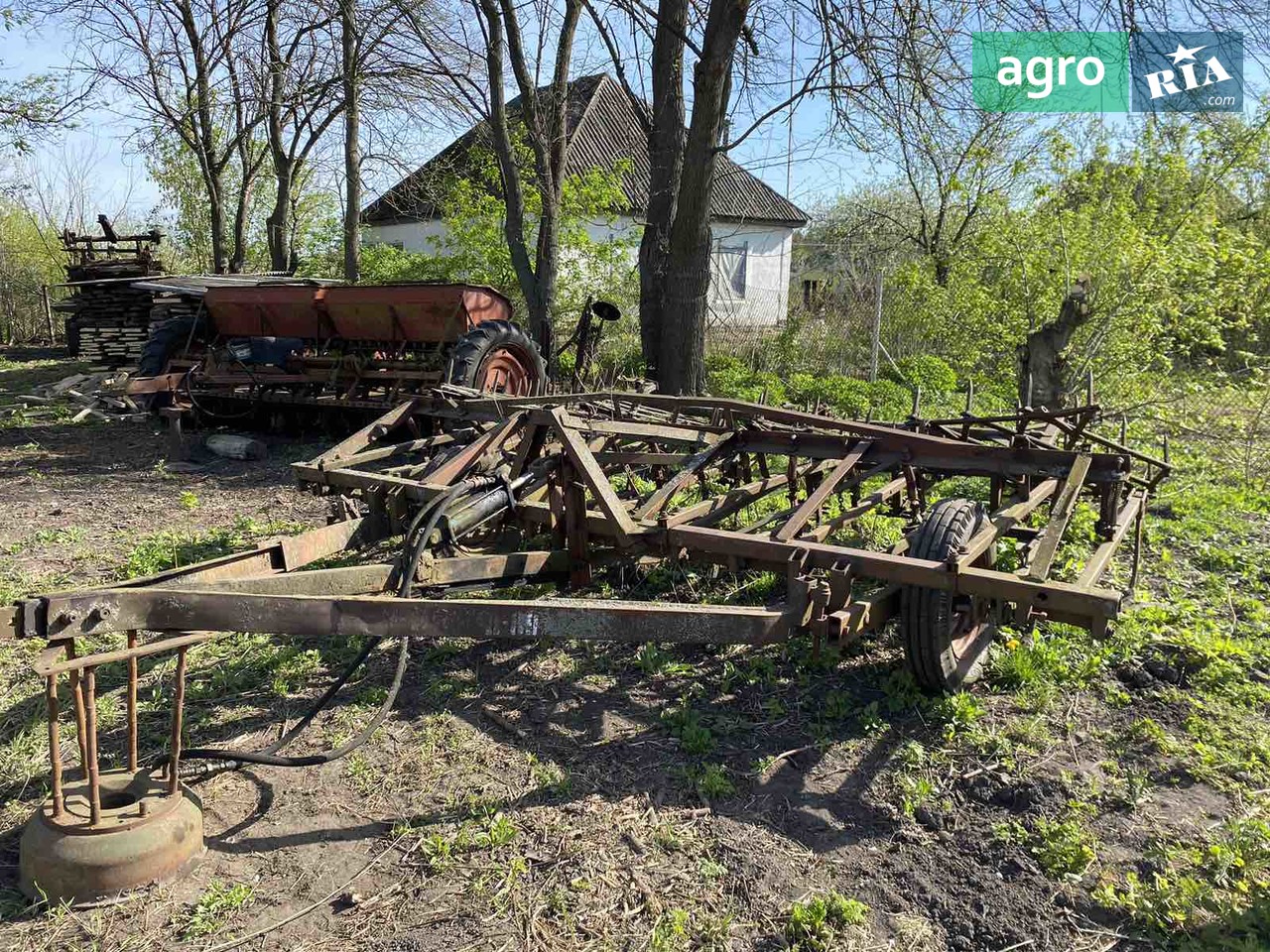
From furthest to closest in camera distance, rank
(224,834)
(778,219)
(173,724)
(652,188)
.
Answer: (778,219)
(652,188)
(224,834)
(173,724)

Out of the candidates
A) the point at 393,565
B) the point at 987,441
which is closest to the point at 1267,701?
the point at 987,441

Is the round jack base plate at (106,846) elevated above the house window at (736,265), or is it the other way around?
the house window at (736,265)

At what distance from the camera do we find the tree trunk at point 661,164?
10.3 m

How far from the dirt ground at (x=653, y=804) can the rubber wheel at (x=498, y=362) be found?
364 centimetres

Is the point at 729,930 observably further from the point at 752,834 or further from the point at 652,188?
the point at 652,188

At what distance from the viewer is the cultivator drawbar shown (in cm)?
252

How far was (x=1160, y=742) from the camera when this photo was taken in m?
3.41

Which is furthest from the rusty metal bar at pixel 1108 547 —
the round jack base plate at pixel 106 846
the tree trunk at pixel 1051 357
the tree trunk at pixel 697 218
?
the tree trunk at pixel 697 218

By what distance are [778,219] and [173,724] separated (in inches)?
1037

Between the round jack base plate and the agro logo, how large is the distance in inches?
320

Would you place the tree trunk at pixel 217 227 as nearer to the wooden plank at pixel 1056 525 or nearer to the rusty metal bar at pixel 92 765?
the rusty metal bar at pixel 92 765

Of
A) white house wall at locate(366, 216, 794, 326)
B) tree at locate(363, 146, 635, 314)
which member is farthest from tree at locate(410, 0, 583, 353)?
white house wall at locate(366, 216, 794, 326)

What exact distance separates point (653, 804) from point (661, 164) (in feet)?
29.9

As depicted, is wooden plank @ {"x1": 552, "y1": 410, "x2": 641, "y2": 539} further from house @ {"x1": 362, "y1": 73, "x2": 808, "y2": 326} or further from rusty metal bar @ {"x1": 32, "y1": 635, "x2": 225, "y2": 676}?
house @ {"x1": 362, "y1": 73, "x2": 808, "y2": 326}
